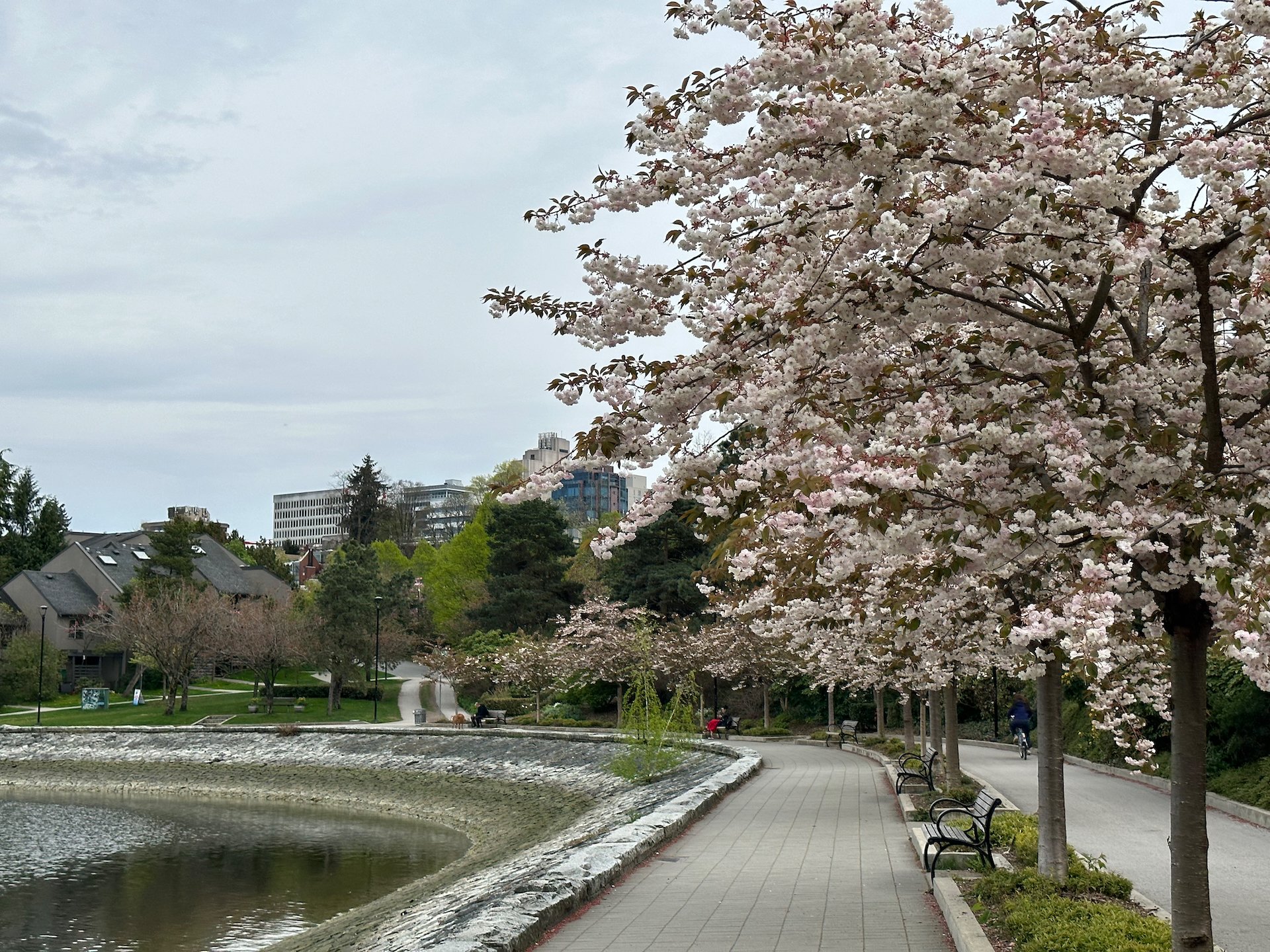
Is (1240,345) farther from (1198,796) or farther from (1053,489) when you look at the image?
(1198,796)

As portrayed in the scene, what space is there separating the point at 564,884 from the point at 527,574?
1857 inches

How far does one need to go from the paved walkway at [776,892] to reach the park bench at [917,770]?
2.71 feet

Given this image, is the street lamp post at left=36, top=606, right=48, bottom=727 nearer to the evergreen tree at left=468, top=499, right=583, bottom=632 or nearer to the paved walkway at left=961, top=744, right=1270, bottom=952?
the evergreen tree at left=468, top=499, right=583, bottom=632

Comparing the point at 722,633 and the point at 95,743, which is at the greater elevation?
the point at 722,633

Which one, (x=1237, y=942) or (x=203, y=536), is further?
(x=203, y=536)

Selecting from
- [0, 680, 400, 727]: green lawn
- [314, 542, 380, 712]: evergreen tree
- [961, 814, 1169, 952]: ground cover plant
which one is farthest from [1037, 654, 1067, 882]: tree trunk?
[314, 542, 380, 712]: evergreen tree

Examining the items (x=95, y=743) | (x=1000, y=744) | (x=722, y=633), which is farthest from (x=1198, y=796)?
(x=95, y=743)

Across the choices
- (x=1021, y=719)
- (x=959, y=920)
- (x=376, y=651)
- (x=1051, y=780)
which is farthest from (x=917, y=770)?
(x=376, y=651)

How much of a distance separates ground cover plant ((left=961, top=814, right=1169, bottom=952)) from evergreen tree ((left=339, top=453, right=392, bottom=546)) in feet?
295

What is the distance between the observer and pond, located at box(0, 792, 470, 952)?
16750 millimetres

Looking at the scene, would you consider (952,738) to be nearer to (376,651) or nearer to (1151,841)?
(1151,841)

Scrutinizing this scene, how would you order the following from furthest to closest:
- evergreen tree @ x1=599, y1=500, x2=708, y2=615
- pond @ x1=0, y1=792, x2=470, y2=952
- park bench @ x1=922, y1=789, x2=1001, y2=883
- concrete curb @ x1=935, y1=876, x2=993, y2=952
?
1. evergreen tree @ x1=599, y1=500, x2=708, y2=615
2. pond @ x1=0, y1=792, x2=470, y2=952
3. park bench @ x1=922, y1=789, x2=1001, y2=883
4. concrete curb @ x1=935, y1=876, x2=993, y2=952

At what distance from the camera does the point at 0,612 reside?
190 ft

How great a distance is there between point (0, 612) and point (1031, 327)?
204 ft
